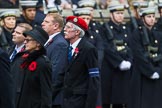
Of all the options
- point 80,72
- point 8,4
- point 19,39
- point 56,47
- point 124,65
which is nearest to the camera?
point 80,72

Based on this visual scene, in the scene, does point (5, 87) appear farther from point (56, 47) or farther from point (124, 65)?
point (124, 65)

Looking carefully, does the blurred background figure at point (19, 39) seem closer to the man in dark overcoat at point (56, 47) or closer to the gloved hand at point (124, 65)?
the man in dark overcoat at point (56, 47)

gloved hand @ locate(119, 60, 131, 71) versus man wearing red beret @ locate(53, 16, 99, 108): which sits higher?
A: man wearing red beret @ locate(53, 16, 99, 108)

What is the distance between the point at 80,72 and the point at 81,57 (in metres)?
0.22

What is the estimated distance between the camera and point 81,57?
12.4 m

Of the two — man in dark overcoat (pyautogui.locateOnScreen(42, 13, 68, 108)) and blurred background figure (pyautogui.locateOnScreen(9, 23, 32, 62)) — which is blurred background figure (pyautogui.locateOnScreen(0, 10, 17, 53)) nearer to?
blurred background figure (pyautogui.locateOnScreen(9, 23, 32, 62))

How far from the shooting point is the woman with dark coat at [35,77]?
11461 mm

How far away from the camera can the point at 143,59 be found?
1788cm

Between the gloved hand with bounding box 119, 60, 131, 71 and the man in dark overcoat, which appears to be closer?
the man in dark overcoat

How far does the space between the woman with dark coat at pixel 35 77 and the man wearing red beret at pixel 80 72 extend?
787 millimetres

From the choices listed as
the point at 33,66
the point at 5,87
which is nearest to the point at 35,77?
the point at 33,66

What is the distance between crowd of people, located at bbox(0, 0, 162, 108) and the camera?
11.6m

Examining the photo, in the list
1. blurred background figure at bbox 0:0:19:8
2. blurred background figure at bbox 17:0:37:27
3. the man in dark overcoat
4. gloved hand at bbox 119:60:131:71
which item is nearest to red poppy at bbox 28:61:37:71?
the man in dark overcoat

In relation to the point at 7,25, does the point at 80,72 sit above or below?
above
